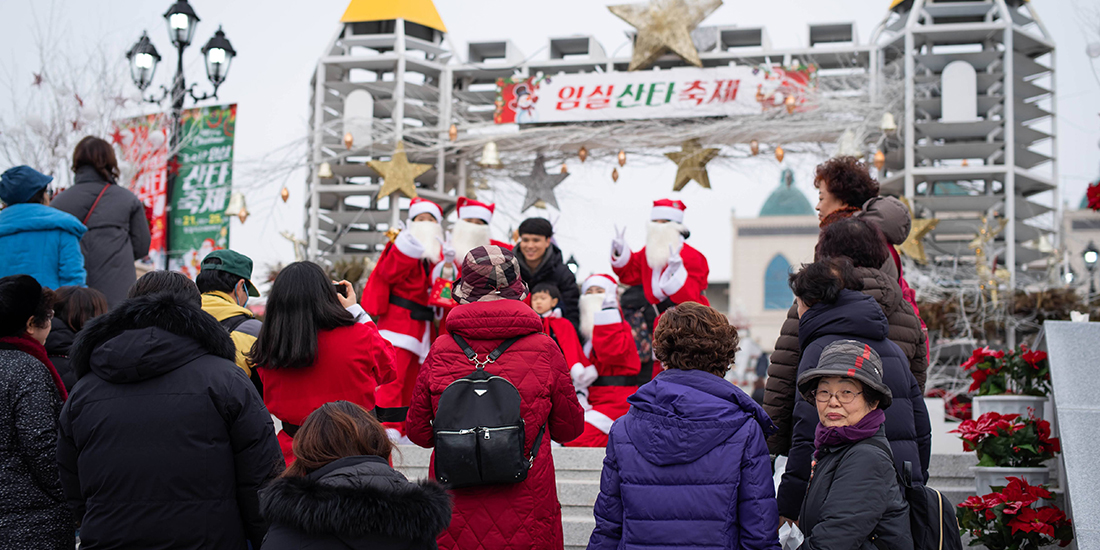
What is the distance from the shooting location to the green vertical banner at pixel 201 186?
12.3 m

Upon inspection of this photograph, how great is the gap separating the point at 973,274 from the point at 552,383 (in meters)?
9.60

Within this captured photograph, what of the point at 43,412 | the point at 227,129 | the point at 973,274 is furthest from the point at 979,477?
the point at 227,129

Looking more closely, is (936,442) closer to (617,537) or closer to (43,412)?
(617,537)

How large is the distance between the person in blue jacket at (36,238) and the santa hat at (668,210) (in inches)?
157

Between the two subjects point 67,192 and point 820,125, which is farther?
point 820,125

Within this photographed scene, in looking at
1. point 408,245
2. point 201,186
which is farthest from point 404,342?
point 201,186

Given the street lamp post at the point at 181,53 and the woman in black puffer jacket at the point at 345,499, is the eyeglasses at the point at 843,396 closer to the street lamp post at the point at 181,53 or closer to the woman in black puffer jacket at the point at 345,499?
the woman in black puffer jacket at the point at 345,499

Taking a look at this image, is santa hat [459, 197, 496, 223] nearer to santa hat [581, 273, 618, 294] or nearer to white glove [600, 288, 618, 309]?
santa hat [581, 273, 618, 294]

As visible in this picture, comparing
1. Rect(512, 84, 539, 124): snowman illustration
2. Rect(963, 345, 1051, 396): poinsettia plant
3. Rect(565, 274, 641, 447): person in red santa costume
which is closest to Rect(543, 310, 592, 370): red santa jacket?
Rect(565, 274, 641, 447): person in red santa costume

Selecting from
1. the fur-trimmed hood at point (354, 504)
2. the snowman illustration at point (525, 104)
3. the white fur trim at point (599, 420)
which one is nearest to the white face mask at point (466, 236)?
the white fur trim at point (599, 420)

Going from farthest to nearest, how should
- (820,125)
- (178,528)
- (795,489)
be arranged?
1. (820,125)
2. (795,489)
3. (178,528)

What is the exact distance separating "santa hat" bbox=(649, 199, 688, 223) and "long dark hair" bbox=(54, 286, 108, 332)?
13.9 ft

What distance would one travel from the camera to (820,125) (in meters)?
12.4

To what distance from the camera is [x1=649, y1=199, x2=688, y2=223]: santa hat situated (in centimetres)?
738
